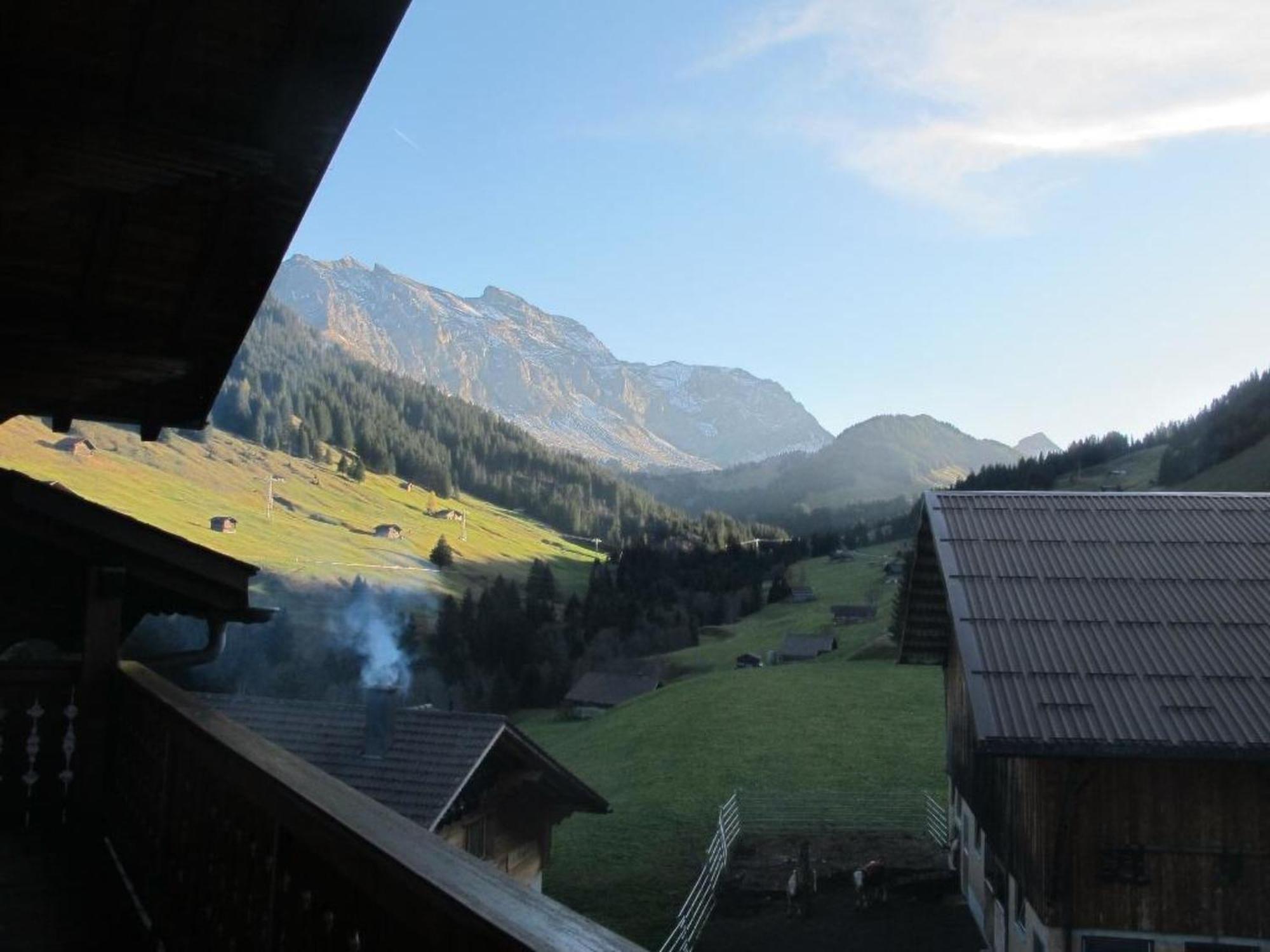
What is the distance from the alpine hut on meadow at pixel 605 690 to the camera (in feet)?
205

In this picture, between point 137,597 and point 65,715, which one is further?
point 137,597

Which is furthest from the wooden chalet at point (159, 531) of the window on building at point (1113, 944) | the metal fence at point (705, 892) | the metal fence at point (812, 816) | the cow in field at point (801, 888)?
the metal fence at point (812, 816)

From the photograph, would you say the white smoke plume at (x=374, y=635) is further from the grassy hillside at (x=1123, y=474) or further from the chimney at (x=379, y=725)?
the grassy hillside at (x=1123, y=474)

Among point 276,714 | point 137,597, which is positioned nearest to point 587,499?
point 276,714

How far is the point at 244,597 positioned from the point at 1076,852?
9.12 metres

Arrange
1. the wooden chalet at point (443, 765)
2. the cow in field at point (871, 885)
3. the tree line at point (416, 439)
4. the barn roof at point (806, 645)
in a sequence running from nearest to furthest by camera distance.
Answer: the wooden chalet at point (443, 765) < the cow in field at point (871, 885) < the barn roof at point (806, 645) < the tree line at point (416, 439)

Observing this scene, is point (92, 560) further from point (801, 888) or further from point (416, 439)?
point (416, 439)

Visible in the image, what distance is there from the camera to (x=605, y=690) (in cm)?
6378

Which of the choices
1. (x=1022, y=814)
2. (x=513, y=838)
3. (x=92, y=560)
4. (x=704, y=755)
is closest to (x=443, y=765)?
(x=513, y=838)

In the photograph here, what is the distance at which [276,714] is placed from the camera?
19172 mm

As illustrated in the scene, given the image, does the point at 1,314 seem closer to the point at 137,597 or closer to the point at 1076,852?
the point at 137,597

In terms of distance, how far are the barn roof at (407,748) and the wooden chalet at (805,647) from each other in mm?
49370

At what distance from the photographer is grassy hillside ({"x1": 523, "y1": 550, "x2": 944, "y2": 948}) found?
2564 cm

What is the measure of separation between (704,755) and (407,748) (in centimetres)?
2358
